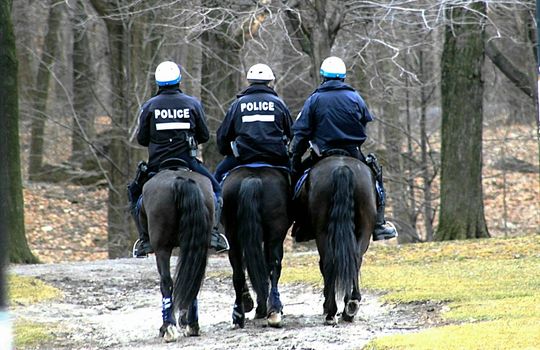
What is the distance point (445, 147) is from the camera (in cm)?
2303

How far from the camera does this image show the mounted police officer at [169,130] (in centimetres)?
1234

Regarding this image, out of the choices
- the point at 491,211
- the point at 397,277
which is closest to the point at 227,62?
the point at 397,277

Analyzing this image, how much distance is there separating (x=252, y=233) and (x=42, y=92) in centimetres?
2360

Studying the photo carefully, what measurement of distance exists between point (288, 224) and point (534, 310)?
264 centimetres

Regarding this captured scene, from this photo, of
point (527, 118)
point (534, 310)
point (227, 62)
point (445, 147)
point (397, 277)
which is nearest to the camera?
point (534, 310)

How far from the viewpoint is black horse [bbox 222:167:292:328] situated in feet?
39.8

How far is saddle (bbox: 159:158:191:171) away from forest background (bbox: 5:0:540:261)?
7501mm

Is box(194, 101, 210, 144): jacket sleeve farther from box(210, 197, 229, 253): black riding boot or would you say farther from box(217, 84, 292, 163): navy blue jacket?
box(210, 197, 229, 253): black riding boot

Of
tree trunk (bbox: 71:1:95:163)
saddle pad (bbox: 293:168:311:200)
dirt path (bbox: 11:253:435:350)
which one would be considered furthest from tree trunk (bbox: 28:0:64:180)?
saddle pad (bbox: 293:168:311:200)

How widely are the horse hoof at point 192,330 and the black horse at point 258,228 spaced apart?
21.4 inches

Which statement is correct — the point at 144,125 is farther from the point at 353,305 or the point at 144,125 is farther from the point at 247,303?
the point at 353,305

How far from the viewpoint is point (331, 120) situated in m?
12.6

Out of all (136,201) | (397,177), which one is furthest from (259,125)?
(397,177)

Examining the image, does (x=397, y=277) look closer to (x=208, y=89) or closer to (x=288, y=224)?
(x=288, y=224)
